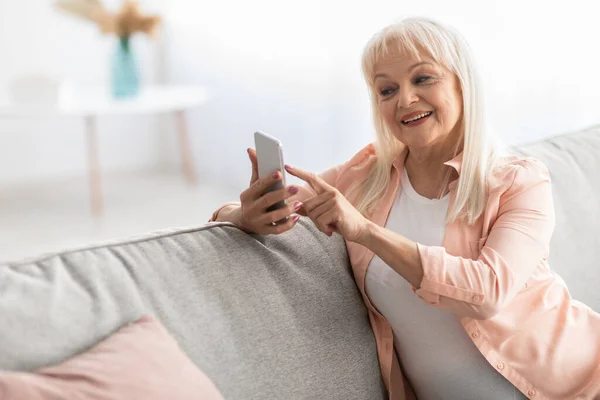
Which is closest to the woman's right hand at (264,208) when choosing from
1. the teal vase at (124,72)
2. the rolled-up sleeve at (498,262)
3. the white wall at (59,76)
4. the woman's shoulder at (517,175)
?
the rolled-up sleeve at (498,262)

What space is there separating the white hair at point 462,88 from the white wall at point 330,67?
159 mm

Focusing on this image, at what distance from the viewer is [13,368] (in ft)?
3.63

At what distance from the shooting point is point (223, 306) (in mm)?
1347

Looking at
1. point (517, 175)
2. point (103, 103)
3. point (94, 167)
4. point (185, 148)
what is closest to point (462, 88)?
point (517, 175)

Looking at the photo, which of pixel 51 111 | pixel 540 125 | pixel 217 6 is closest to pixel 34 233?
pixel 51 111

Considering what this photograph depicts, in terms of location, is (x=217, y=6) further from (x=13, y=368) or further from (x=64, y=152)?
(x=13, y=368)

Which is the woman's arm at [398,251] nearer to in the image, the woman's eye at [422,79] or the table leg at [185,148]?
the woman's eye at [422,79]

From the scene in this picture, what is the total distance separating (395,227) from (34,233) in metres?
2.99

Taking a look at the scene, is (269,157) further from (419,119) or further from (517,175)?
(517,175)

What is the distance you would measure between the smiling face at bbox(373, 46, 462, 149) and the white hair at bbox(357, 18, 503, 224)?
0.01m

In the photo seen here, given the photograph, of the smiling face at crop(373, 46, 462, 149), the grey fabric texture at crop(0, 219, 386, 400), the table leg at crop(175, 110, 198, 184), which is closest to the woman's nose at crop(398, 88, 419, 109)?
the smiling face at crop(373, 46, 462, 149)

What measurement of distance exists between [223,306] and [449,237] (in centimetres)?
44

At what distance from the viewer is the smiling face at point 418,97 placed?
4.84 feet

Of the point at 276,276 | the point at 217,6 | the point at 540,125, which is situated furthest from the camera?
the point at 217,6
